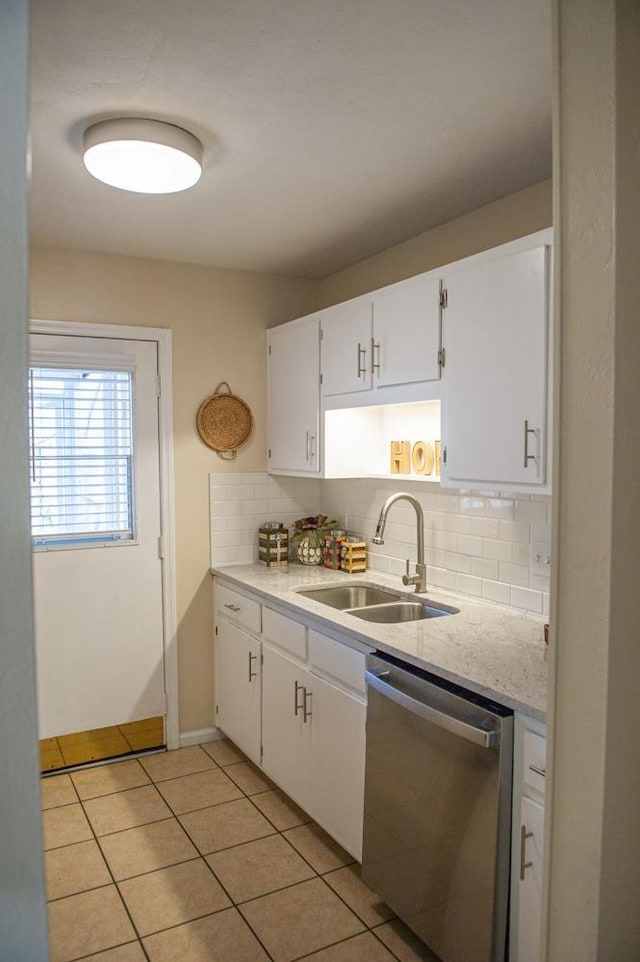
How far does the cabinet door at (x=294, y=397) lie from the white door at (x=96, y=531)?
0.63 metres

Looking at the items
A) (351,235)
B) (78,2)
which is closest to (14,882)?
(78,2)

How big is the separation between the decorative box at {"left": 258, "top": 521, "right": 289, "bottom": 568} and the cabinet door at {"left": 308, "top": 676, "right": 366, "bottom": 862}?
103 cm

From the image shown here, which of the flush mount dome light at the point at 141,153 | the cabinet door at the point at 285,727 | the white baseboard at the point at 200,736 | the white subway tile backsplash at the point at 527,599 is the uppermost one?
the flush mount dome light at the point at 141,153

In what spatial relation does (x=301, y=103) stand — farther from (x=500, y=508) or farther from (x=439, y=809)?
(x=439, y=809)

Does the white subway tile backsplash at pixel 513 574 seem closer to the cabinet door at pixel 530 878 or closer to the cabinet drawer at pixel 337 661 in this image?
the cabinet drawer at pixel 337 661

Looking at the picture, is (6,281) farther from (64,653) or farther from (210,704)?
(210,704)

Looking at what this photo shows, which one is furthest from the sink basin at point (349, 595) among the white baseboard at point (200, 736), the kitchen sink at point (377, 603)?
the white baseboard at point (200, 736)

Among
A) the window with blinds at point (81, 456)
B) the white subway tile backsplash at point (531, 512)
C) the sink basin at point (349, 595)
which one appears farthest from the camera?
the window with blinds at point (81, 456)

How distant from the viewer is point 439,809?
Answer: 1.96 metres

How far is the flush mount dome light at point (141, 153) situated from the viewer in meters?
2.02

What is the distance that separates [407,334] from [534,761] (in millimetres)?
1601

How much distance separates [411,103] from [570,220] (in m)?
1.12

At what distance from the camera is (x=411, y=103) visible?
191 centimetres

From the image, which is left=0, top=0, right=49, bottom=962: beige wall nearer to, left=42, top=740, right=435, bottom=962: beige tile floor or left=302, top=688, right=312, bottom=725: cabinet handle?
left=42, top=740, right=435, bottom=962: beige tile floor
